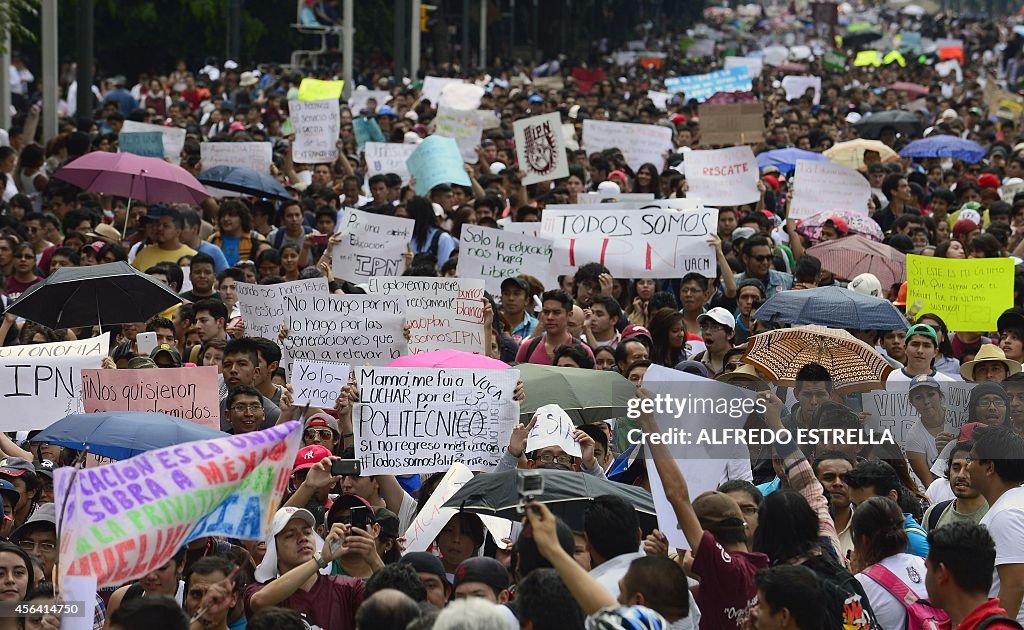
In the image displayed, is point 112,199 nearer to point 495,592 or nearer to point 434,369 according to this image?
point 434,369

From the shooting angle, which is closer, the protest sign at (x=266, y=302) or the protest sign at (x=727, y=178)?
the protest sign at (x=266, y=302)

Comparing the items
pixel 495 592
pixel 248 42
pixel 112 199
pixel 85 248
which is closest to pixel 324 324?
pixel 85 248

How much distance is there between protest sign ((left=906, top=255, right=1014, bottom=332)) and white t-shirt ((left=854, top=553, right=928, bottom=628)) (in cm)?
490

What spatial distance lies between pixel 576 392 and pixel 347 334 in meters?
1.67

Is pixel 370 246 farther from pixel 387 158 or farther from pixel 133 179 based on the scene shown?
pixel 387 158

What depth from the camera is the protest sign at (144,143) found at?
17406 mm

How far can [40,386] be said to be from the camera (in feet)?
28.0

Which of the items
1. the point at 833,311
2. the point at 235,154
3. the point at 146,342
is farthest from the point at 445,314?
the point at 235,154

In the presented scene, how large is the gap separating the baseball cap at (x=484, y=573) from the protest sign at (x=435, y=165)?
944 centimetres

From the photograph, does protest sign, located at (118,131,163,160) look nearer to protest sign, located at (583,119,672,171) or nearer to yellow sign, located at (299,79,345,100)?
protest sign, located at (583,119,672,171)

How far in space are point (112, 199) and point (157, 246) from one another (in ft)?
11.0

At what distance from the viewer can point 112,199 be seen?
15.5 metres

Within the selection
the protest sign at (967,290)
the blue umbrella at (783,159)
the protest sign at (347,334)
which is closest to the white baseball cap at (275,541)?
the protest sign at (347,334)

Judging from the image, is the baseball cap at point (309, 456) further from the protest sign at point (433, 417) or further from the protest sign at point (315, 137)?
the protest sign at point (315, 137)
